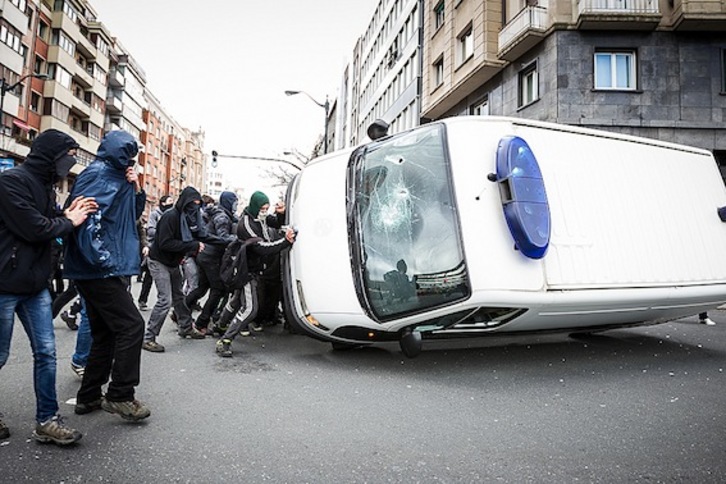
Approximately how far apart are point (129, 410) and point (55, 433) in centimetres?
43

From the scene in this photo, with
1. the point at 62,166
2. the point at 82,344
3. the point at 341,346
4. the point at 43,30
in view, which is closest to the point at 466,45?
the point at 341,346

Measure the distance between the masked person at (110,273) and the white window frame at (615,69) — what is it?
15515 mm

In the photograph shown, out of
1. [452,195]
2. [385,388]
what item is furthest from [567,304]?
[385,388]

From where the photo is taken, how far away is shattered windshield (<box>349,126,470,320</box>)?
3.77 m

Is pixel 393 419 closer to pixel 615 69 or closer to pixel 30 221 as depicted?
pixel 30 221

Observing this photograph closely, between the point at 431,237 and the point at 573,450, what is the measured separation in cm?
180

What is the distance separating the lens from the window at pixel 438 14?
22.8 metres

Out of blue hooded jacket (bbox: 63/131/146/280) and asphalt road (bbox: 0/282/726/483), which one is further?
blue hooded jacket (bbox: 63/131/146/280)

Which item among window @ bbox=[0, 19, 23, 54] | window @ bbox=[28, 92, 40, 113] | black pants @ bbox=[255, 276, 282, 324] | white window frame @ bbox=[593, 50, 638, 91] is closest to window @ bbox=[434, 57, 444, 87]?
white window frame @ bbox=[593, 50, 638, 91]

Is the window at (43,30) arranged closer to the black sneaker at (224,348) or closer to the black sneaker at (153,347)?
the black sneaker at (153,347)

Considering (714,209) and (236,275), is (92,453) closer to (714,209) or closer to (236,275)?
(236,275)

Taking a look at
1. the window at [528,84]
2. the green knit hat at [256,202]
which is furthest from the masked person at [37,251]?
the window at [528,84]

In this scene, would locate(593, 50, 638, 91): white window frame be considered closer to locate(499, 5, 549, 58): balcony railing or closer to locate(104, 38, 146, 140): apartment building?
locate(499, 5, 549, 58): balcony railing

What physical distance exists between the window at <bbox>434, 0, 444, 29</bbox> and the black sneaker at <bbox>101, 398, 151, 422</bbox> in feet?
75.7
